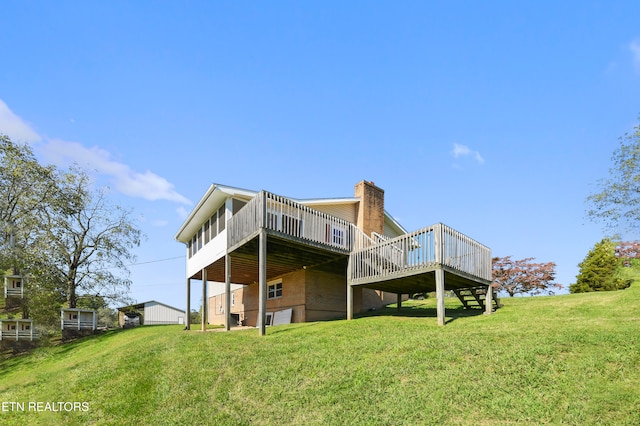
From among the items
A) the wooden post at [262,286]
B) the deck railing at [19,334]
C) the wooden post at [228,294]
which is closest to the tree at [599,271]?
the wooden post at [262,286]

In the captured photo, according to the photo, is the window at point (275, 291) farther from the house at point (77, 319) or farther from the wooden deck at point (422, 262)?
the house at point (77, 319)

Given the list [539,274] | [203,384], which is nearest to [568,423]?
[203,384]

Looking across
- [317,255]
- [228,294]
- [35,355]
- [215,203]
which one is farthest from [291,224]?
[35,355]

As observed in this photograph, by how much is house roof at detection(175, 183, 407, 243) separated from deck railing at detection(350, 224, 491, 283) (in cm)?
395

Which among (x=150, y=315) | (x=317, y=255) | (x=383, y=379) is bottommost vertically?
(x=150, y=315)

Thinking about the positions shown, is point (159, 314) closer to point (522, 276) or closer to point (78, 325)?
point (78, 325)

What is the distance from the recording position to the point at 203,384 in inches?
349

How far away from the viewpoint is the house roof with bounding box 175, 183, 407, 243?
17.1 meters

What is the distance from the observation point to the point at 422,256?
13.4 metres

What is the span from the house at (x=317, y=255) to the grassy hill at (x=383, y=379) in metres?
2.44

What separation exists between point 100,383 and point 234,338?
3.84 metres

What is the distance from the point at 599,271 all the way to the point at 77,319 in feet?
106

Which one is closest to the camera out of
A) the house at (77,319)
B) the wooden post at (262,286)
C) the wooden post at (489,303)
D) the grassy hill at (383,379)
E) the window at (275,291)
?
the grassy hill at (383,379)

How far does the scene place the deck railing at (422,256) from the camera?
13000mm
